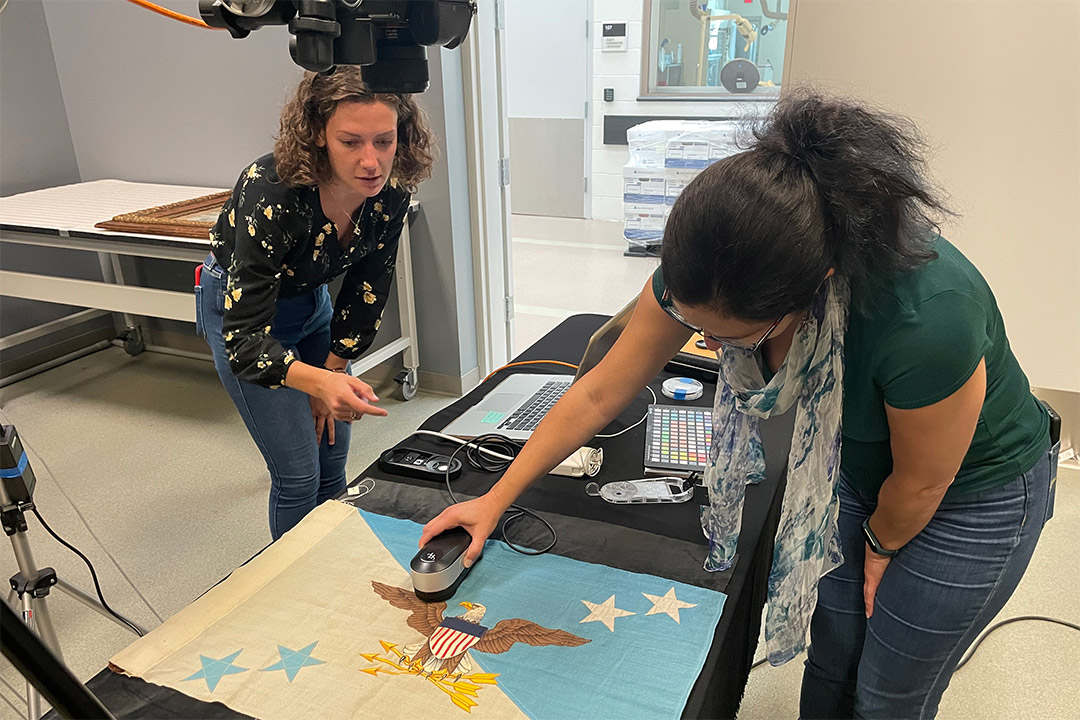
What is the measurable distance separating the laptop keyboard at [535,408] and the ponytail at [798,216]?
0.54 metres

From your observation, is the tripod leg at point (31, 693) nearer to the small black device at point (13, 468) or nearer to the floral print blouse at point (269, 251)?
the small black device at point (13, 468)

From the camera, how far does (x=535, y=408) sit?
1.32 metres

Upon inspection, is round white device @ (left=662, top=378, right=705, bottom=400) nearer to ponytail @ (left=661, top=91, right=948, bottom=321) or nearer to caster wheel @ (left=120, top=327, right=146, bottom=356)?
ponytail @ (left=661, top=91, right=948, bottom=321)

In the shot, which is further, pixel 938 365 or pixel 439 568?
pixel 439 568

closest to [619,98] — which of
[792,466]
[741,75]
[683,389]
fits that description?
[741,75]

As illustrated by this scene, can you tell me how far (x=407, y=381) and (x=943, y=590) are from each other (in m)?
2.31

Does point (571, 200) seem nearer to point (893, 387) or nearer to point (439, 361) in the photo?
point (439, 361)

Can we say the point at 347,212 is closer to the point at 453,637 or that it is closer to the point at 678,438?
Answer: the point at 678,438

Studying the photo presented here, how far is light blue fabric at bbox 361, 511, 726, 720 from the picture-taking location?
75 cm

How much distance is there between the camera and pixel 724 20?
5234 mm

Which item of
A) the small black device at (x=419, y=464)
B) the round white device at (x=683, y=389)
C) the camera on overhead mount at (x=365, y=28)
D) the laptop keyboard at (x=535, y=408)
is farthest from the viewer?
the round white device at (x=683, y=389)

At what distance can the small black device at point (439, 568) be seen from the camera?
2.88 ft

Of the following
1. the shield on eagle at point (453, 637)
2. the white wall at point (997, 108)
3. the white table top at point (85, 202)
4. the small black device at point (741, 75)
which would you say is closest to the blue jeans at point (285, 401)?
the shield on eagle at point (453, 637)

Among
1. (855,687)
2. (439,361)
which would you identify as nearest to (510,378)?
(855,687)
